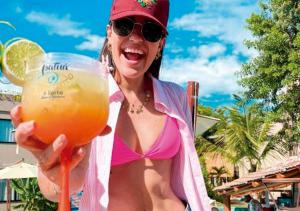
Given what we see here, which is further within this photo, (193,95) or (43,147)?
(193,95)

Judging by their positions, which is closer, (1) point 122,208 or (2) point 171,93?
(1) point 122,208

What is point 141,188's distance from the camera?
7.18ft

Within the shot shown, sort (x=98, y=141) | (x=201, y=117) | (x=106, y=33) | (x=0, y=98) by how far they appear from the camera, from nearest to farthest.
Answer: (x=98, y=141), (x=106, y=33), (x=201, y=117), (x=0, y=98)

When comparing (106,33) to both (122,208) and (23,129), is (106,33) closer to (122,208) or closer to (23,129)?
(122,208)

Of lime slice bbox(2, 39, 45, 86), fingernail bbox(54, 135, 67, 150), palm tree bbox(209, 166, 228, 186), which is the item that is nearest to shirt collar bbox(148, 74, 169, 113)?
lime slice bbox(2, 39, 45, 86)

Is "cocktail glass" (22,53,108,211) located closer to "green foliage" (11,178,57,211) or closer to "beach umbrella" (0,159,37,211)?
"beach umbrella" (0,159,37,211)

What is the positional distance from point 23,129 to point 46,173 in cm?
20

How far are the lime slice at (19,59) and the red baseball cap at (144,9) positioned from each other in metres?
0.56

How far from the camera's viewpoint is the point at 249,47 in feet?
63.3

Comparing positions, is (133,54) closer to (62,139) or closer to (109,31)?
(109,31)

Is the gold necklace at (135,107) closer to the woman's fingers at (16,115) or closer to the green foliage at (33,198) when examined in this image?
the woman's fingers at (16,115)

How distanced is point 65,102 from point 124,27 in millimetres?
818

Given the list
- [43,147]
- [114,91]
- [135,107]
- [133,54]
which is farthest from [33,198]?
[43,147]

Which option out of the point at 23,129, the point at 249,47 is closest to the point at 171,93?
the point at 23,129
